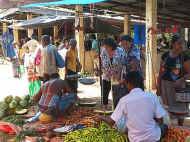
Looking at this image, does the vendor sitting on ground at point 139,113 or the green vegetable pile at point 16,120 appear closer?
the vendor sitting on ground at point 139,113

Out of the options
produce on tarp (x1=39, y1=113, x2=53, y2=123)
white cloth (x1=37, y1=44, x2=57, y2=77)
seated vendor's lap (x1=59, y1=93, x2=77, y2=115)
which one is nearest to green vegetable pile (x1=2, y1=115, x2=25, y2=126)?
produce on tarp (x1=39, y1=113, x2=53, y2=123)

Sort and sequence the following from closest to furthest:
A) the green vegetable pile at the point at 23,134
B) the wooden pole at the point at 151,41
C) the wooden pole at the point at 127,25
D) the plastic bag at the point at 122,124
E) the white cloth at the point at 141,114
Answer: the white cloth at the point at 141,114 < the plastic bag at the point at 122,124 < the green vegetable pile at the point at 23,134 < the wooden pole at the point at 151,41 < the wooden pole at the point at 127,25

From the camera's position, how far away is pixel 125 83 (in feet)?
17.9

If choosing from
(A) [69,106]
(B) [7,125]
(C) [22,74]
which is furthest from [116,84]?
(C) [22,74]

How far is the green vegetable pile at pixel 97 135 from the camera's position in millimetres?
5901

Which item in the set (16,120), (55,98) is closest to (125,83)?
(55,98)

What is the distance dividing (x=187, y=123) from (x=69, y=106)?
2.18 m

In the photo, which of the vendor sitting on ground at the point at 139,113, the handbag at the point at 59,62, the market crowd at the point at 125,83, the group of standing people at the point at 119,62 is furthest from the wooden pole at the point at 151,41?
the vendor sitting on ground at the point at 139,113

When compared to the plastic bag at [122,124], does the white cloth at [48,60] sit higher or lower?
higher

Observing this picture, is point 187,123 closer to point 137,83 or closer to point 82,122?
point 82,122

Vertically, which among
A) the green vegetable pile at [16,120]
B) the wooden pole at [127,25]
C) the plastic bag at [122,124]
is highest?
the wooden pole at [127,25]

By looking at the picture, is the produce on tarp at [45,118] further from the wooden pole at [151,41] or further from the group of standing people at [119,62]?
the wooden pole at [151,41]

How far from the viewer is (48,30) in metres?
29.1

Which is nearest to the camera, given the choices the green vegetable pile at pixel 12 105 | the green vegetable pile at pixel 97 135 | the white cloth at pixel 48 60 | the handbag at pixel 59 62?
the green vegetable pile at pixel 97 135
